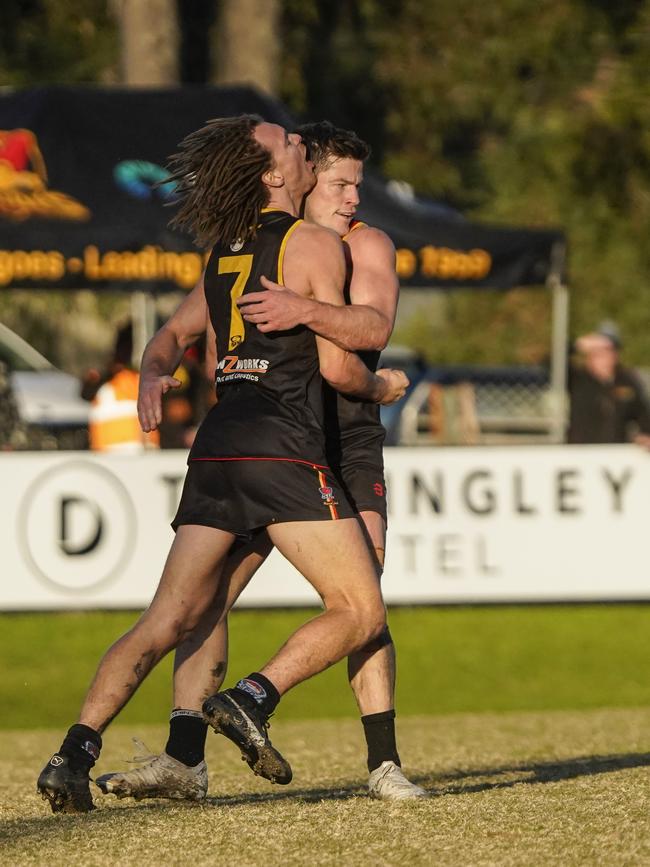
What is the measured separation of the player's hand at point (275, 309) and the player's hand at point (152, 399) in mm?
474

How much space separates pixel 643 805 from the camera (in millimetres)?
5406

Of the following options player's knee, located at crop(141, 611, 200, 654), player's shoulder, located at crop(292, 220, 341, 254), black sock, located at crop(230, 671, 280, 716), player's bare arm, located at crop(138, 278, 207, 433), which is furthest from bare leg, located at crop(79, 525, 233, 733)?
player's shoulder, located at crop(292, 220, 341, 254)

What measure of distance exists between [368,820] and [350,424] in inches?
54.1

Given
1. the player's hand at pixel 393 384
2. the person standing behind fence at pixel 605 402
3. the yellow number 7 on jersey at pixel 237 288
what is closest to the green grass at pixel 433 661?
the person standing behind fence at pixel 605 402

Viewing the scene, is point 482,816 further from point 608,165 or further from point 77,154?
point 608,165

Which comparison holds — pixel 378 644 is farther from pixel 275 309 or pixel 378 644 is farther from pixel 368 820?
pixel 275 309

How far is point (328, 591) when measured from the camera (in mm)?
5512

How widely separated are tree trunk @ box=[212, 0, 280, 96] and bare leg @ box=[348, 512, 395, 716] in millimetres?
15760

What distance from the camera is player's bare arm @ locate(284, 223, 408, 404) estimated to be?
5.54m

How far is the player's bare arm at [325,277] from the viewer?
5.54 meters

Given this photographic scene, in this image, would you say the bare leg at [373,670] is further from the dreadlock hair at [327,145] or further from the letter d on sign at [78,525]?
Result: the letter d on sign at [78,525]

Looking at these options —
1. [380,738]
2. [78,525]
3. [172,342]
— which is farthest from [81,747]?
[78,525]

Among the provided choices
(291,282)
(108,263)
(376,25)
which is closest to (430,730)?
(291,282)

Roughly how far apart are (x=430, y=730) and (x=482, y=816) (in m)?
3.84
